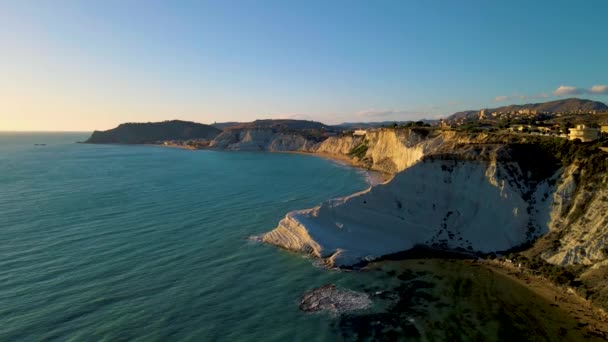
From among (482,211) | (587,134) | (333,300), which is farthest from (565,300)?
(587,134)

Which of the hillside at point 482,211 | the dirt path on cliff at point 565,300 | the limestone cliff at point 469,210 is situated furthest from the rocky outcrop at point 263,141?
the dirt path on cliff at point 565,300

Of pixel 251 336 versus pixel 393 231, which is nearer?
pixel 251 336

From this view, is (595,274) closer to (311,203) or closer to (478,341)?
(478,341)

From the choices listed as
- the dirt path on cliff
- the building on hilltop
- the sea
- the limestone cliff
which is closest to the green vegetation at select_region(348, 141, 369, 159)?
the sea

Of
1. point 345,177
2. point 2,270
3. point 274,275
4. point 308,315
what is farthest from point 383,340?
point 345,177

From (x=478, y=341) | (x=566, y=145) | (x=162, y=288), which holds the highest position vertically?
(x=566, y=145)

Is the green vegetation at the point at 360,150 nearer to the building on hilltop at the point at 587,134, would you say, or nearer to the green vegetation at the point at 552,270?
the building on hilltop at the point at 587,134

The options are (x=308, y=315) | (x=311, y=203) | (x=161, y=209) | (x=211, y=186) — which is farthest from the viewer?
(x=211, y=186)
